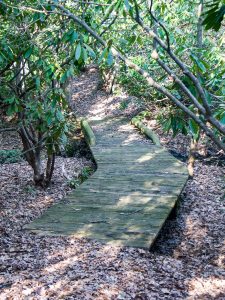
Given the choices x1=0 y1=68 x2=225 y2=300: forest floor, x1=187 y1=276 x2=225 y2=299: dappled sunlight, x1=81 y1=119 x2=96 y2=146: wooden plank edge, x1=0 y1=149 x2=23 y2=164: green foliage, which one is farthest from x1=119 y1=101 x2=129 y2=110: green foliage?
x1=187 y1=276 x2=225 y2=299: dappled sunlight

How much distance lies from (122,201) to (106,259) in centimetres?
188

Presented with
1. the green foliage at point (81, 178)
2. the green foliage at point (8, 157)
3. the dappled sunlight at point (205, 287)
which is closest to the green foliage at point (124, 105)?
the green foliage at point (8, 157)

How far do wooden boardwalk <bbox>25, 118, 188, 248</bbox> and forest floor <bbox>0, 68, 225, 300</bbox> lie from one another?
0.26m

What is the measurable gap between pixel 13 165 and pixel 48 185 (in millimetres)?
2508

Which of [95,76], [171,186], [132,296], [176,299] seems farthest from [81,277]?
[95,76]

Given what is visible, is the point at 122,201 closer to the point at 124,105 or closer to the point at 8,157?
the point at 8,157

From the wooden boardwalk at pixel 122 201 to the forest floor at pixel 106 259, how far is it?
264 mm

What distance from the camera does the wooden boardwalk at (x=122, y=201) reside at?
4.57 metres

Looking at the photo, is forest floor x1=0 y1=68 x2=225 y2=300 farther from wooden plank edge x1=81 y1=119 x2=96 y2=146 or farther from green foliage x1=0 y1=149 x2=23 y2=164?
wooden plank edge x1=81 y1=119 x2=96 y2=146

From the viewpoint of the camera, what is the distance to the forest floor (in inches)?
127

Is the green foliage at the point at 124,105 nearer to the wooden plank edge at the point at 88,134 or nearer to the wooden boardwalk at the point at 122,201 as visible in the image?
the wooden plank edge at the point at 88,134

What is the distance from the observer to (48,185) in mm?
6930

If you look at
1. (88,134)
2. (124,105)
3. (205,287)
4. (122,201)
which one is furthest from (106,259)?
(124,105)

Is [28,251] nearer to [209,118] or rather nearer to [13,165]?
[209,118]
